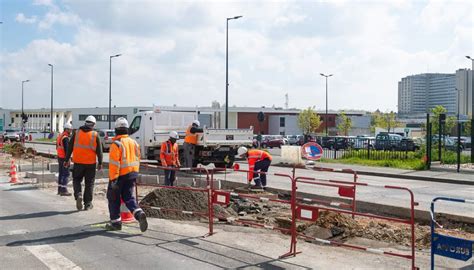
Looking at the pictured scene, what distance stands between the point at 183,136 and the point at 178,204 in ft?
38.0

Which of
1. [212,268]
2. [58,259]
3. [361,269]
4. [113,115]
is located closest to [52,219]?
[58,259]

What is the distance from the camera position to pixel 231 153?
2073 centimetres

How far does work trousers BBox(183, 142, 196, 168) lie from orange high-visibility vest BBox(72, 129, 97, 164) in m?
8.68

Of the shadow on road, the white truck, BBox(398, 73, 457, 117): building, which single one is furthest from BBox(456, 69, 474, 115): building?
BBox(398, 73, 457, 117): building

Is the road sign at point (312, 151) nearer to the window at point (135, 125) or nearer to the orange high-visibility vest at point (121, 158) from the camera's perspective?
the window at point (135, 125)

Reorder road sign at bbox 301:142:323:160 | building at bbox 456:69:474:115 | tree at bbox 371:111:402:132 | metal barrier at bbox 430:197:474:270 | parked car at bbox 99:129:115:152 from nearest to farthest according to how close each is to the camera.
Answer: metal barrier at bbox 430:197:474:270 → road sign at bbox 301:142:323:160 → parked car at bbox 99:129:115:152 → building at bbox 456:69:474:115 → tree at bbox 371:111:402:132

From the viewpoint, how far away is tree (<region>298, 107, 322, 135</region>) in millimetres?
74812

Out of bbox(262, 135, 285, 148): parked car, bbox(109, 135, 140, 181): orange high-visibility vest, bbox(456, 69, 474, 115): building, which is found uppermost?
bbox(456, 69, 474, 115): building

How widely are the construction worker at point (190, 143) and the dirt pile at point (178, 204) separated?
8192 millimetres

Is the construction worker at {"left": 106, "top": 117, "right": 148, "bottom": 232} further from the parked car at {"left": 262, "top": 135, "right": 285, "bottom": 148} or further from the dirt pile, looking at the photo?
the parked car at {"left": 262, "top": 135, "right": 285, "bottom": 148}

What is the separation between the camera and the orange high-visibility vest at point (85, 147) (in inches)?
418

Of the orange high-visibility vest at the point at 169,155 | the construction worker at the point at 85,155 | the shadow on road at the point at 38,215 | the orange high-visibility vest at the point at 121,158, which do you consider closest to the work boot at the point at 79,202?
the construction worker at the point at 85,155

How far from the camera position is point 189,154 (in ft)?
63.6

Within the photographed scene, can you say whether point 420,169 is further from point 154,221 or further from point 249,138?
point 154,221
